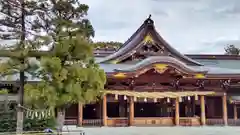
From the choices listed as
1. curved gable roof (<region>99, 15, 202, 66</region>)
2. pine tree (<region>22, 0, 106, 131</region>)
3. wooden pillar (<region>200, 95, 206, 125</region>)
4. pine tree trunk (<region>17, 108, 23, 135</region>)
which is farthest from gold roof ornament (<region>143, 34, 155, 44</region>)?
pine tree trunk (<region>17, 108, 23, 135</region>)

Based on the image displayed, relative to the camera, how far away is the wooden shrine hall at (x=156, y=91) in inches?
1050

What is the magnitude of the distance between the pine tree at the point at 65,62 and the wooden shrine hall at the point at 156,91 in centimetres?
922

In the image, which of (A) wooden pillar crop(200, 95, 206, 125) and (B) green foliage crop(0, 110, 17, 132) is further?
(A) wooden pillar crop(200, 95, 206, 125)

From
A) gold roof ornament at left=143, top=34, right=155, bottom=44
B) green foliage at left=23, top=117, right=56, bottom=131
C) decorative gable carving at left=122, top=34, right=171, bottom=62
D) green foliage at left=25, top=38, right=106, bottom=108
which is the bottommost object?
green foliage at left=23, top=117, right=56, bottom=131

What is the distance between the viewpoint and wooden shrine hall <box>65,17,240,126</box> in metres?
26.7

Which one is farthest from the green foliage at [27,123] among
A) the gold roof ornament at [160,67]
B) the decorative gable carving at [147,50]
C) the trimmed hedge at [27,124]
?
the decorative gable carving at [147,50]

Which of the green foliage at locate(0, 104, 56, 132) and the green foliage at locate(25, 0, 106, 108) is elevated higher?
the green foliage at locate(25, 0, 106, 108)

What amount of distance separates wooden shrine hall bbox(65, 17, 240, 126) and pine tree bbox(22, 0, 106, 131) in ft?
30.3

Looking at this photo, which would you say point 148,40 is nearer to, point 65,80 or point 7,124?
point 65,80

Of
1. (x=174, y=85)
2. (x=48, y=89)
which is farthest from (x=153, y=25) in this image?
(x=48, y=89)

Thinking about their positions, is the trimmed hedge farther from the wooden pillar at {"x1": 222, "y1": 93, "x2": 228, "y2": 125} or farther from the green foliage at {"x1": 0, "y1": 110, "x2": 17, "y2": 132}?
the wooden pillar at {"x1": 222, "y1": 93, "x2": 228, "y2": 125}

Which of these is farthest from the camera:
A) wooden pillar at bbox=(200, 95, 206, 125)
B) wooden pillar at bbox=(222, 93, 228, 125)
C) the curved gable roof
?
the curved gable roof

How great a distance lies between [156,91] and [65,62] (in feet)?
39.6

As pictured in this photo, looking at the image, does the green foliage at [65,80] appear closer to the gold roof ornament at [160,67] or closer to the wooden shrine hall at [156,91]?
the wooden shrine hall at [156,91]
